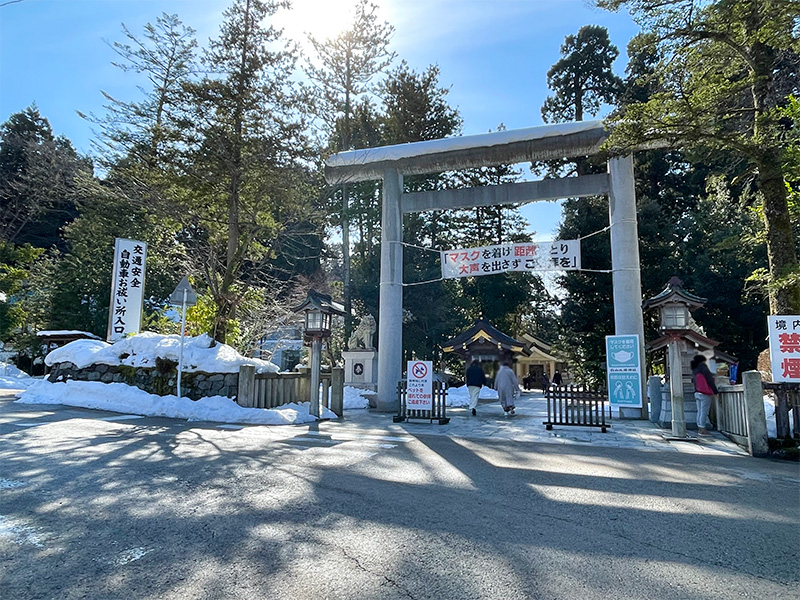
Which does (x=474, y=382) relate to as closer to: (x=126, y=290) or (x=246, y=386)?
(x=246, y=386)

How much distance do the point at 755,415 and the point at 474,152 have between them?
29.1 ft

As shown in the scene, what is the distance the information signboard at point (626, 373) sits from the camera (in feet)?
37.8

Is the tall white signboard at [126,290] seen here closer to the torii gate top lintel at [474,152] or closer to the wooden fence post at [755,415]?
the torii gate top lintel at [474,152]

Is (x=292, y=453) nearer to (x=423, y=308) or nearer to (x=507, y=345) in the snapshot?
(x=507, y=345)

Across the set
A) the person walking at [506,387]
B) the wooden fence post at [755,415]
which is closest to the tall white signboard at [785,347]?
the wooden fence post at [755,415]

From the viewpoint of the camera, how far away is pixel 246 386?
1141 cm

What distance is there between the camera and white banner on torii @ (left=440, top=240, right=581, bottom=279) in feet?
40.8

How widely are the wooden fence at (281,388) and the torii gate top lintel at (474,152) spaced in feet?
19.2

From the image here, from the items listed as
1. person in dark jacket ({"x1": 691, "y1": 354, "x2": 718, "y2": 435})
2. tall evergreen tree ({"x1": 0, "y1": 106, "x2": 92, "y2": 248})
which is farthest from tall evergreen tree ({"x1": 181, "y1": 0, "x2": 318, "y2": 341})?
tall evergreen tree ({"x1": 0, "y1": 106, "x2": 92, "y2": 248})

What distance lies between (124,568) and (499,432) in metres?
8.04

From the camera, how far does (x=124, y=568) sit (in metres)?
2.96

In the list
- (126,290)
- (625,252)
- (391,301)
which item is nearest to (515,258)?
(625,252)

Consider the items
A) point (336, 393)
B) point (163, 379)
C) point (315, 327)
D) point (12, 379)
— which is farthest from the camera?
point (12, 379)

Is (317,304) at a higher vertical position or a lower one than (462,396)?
higher
